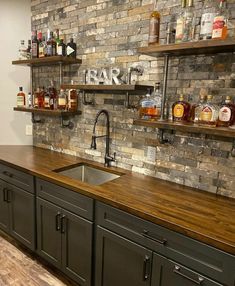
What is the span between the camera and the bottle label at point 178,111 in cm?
177

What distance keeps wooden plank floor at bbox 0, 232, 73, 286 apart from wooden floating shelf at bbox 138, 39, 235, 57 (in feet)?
6.65

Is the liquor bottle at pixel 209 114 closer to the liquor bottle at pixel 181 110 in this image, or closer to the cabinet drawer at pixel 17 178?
the liquor bottle at pixel 181 110

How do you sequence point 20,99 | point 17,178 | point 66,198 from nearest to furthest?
point 66,198 → point 17,178 → point 20,99

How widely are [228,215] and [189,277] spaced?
428 millimetres

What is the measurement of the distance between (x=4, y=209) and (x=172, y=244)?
1.92 m

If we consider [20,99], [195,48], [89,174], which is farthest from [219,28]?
[20,99]

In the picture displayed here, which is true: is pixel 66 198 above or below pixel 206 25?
below

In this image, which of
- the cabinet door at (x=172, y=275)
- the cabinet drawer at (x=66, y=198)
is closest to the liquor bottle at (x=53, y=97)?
the cabinet drawer at (x=66, y=198)

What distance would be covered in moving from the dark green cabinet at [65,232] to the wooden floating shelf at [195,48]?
115 cm

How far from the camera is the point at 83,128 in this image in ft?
8.53

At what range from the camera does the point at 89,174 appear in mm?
2445

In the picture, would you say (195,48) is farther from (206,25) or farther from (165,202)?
(165,202)

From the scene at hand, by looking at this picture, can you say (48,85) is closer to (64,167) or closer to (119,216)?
(64,167)

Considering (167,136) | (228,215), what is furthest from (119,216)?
(167,136)
